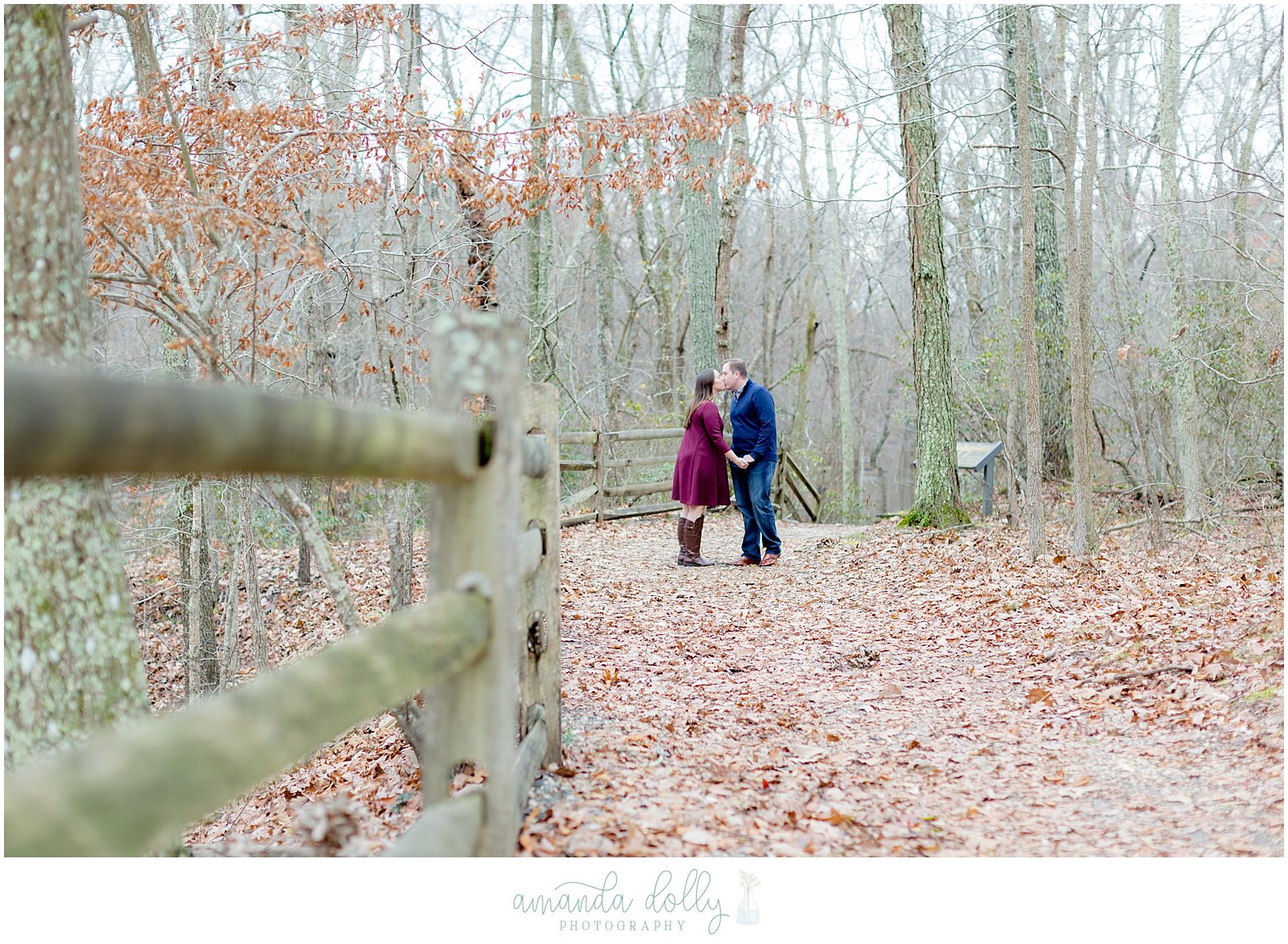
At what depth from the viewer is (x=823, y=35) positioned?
24.7 meters

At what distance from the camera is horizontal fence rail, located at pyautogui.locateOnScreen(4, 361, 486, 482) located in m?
1.35

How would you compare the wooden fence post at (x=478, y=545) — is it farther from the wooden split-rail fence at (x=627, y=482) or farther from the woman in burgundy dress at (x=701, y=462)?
the wooden split-rail fence at (x=627, y=482)

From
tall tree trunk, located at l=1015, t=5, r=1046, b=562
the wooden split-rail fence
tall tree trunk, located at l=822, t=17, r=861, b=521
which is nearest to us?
tall tree trunk, located at l=1015, t=5, r=1046, b=562

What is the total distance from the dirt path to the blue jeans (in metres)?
1.16

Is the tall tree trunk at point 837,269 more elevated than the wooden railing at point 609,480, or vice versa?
the tall tree trunk at point 837,269

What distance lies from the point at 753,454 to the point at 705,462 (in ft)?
1.66

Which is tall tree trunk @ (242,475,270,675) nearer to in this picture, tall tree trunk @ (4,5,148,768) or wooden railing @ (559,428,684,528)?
tall tree trunk @ (4,5,148,768)

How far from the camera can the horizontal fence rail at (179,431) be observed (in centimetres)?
135

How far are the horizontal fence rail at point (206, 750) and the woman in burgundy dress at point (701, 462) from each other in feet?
25.9

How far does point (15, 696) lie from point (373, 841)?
134 centimetres

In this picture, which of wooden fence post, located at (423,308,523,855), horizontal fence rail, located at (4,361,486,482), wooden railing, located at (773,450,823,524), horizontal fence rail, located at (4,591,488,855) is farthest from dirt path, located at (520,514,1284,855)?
wooden railing, located at (773,450,823,524)
